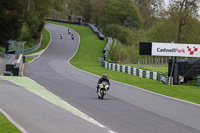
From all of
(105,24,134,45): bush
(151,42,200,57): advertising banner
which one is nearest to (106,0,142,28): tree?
(105,24,134,45): bush

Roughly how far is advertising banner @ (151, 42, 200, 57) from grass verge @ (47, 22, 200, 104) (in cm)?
264

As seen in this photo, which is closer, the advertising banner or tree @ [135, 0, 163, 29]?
the advertising banner

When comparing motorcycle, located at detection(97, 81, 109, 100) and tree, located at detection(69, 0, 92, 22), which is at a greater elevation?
tree, located at detection(69, 0, 92, 22)

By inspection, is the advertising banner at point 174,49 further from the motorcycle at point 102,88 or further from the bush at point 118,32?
the bush at point 118,32

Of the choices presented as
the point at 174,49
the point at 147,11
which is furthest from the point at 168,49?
the point at 147,11

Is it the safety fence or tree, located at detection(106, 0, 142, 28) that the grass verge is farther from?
tree, located at detection(106, 0, 142, 28)

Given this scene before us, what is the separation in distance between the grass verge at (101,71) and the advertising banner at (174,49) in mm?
2639

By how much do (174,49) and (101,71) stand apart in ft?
38.8

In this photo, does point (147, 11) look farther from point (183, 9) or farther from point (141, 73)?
point (141, 73)

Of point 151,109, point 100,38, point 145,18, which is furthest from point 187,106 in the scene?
point 145,18

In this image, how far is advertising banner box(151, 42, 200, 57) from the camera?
2958 cm

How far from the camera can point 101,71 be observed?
131 ft

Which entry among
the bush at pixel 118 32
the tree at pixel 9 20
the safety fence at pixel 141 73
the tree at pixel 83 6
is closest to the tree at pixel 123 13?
the bush at pixel 118 32

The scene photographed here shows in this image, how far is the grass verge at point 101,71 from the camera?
2427cm
